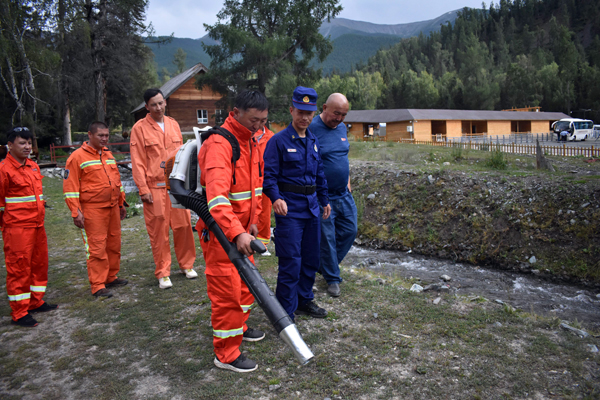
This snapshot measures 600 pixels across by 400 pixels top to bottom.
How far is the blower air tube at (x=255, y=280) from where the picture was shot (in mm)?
2186

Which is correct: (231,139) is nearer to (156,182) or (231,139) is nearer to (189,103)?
(156,182)

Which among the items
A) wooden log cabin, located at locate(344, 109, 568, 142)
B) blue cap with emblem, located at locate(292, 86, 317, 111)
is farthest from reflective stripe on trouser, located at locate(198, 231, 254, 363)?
wooden log cabin, located at locate(344, 109, 568, 142)

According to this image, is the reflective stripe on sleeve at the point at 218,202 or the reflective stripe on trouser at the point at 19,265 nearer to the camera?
the reflective stripe on sleeve at the point at 218,202

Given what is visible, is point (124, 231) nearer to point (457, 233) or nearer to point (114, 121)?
point (457, 233)

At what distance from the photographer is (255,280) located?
2.44 metres

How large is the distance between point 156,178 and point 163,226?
0.60 meters

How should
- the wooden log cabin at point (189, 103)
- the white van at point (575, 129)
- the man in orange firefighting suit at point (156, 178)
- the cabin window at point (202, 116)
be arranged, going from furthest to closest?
the cabin window at point (202, 116) → the wooden log cabin at point (189, 103) → the white van at point (575, 129) → the man in orange firefighting suit at point (156, 178)

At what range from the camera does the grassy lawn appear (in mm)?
2791

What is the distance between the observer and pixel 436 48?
112 m

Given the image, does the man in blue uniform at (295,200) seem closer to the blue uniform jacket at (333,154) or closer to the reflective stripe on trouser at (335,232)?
the blue uniform jacket at (333,154)

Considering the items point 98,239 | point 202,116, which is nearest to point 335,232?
point 98,239

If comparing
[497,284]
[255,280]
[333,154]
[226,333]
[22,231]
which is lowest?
[497,284]

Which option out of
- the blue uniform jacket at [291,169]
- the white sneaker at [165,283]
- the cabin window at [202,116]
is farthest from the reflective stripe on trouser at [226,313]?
the cabin window at [202,116]

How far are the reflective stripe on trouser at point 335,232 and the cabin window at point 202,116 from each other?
35265 millimetres
